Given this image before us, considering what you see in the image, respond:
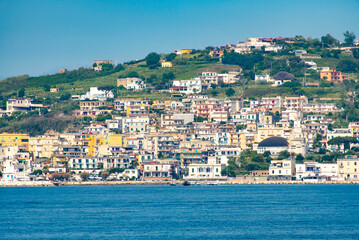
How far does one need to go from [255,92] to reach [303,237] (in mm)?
84772

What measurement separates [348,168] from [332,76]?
44.4 meters

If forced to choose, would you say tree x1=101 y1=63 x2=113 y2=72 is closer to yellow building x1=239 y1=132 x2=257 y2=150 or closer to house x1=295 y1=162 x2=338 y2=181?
yellow building x1=239 y1=132 x2=257 y2=150

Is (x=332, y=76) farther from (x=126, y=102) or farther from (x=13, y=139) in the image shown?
(x=13, y=139)

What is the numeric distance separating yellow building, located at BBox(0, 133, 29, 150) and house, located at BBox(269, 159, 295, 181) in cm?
3392

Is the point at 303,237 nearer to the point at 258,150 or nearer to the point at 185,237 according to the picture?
the point at 185,237

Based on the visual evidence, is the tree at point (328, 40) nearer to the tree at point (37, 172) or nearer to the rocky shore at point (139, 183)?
the rocky shore at point (139, 183)

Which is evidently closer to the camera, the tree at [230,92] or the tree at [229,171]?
the tree at [229,171]

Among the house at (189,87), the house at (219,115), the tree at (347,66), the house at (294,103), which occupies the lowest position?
the house at (219,115)

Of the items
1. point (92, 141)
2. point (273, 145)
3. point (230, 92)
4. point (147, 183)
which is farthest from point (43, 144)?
point (230, 92)

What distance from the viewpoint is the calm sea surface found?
5087cm

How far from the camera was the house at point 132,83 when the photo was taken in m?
142

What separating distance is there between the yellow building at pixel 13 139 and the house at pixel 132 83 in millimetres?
30584

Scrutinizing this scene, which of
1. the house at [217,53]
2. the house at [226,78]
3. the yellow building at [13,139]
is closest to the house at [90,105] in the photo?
the yellow building at [13,139]

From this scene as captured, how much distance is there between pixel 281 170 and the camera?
3853 inches
